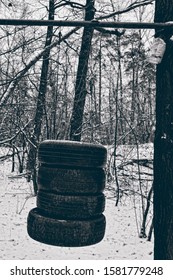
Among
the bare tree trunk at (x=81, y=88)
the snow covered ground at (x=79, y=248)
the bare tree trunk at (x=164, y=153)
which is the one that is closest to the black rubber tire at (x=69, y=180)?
the bare tree trunk at (x=164, y=153)

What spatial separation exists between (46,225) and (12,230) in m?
6.35

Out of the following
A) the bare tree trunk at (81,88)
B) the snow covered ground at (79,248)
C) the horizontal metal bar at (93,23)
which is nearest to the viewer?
the horizontal metal bar at (93,23)

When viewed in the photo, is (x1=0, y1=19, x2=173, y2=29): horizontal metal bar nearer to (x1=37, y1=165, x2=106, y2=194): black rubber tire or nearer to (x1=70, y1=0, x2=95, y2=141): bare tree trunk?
(x1=37, y1=165, x2=106, y2=194): black rubber tire

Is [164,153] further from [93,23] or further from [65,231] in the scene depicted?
[93,23]

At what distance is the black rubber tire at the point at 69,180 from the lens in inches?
119

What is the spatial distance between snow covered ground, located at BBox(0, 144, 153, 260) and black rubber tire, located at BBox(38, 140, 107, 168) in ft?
15.8

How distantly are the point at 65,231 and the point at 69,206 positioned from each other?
0.68 feet

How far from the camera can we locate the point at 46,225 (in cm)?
309

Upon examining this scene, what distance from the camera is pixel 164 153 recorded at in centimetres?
360

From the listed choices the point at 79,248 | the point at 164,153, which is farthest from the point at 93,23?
the point at 79,248

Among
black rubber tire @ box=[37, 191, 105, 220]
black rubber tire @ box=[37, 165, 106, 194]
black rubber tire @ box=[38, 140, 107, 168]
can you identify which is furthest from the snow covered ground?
black rubber tire @ box=[38, 140, 107, 168]

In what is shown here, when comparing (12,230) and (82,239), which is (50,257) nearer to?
(12,230)

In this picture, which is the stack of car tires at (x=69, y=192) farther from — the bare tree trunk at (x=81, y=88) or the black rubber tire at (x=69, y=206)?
the bare tree trunk at (x=81, y=88)
